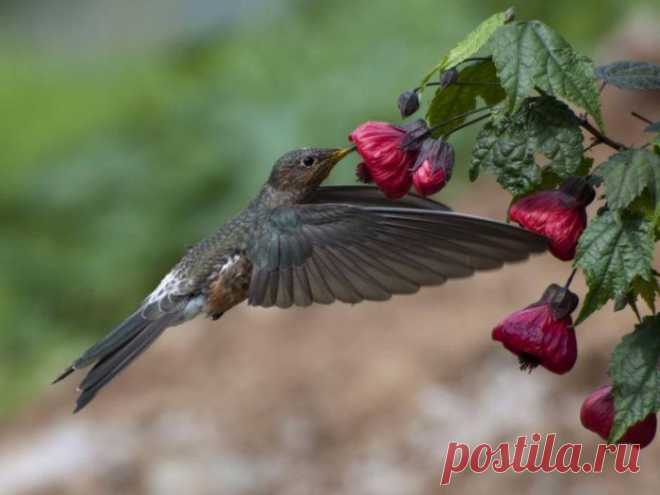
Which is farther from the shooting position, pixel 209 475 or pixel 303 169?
pixel 209 475

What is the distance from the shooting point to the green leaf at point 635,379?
2.31 meters

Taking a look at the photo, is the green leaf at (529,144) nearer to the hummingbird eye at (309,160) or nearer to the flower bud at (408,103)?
the flower bud at (408,103)

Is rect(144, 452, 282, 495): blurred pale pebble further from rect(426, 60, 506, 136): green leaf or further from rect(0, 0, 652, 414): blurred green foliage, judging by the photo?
rect(426, 60, 506, 136): green leaf

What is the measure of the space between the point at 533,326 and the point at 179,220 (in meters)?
5.45

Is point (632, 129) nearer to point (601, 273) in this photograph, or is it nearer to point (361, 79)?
point (361, 79)

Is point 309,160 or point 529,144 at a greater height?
point 309,160

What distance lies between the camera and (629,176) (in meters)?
2.21

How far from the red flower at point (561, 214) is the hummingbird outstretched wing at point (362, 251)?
0.21 metres

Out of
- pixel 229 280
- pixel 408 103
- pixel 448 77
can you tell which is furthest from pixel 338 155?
pixel 448 77

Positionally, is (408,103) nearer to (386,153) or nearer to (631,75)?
(386,153)

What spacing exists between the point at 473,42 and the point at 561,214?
0.34 meters

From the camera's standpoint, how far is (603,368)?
541 centimetres

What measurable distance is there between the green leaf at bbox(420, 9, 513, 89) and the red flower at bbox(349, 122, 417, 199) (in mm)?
121

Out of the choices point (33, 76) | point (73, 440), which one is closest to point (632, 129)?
point (73, 440)
